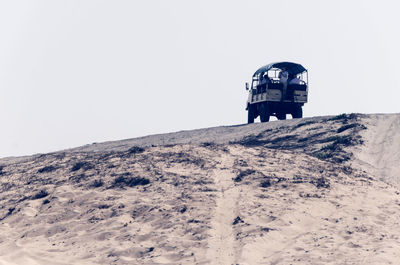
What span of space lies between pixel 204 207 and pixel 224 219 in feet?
2.25

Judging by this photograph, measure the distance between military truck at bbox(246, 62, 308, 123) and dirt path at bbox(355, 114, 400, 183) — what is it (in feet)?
14.6

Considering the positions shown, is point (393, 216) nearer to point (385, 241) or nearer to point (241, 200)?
point (385, 241)

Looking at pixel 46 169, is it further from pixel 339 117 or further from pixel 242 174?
pixel 339 117

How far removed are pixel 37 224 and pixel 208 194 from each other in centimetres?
370

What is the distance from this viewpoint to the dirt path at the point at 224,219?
9.66 metres

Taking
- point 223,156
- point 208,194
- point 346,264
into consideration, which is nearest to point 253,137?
point 223,156

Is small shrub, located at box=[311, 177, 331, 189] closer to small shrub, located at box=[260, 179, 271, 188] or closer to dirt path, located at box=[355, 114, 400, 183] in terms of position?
small shrub, located at box=[260, 179, 271, 188]

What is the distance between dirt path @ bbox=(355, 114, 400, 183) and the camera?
16.3m

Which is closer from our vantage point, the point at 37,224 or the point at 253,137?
the point at 37,224

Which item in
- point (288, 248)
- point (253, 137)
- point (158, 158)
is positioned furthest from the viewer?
point (253, 137)

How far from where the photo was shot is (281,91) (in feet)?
89.6

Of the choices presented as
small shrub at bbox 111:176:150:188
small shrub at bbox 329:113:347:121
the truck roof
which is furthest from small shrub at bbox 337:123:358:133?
small shrub at bbox 111:176:150:188

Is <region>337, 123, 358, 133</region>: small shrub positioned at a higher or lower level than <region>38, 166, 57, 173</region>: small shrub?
higher

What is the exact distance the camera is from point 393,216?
11.5m
